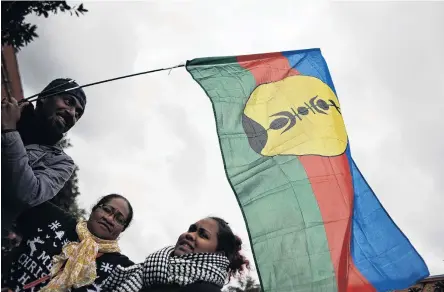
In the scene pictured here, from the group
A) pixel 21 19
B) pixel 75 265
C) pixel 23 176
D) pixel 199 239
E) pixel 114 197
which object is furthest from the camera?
pixel 21 19

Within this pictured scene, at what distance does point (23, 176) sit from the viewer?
2.11m

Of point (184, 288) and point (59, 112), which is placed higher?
point (59, 112)

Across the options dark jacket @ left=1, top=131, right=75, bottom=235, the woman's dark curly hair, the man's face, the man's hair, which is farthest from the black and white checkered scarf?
the man's hair

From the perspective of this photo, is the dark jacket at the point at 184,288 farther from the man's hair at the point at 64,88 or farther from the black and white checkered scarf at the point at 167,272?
the man's hair at the point at 64,88

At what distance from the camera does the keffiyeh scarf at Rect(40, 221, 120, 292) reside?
2533mm

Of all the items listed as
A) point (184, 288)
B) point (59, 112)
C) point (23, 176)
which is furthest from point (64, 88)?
point (184, 288)

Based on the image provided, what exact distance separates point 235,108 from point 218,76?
273mm

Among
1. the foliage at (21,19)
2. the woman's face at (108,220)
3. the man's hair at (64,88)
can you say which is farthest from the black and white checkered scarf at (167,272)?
the foliage at (21,19)

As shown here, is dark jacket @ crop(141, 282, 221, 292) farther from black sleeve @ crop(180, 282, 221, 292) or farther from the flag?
the flag

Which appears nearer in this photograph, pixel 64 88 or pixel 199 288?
pixel 199 288

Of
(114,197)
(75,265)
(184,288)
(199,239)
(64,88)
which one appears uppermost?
(64,88)

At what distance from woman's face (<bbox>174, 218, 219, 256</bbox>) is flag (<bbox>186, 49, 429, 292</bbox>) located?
1.12ft

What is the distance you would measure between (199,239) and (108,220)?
48 centimetres

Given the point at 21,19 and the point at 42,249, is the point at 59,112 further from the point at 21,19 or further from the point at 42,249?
the point at 21,19
